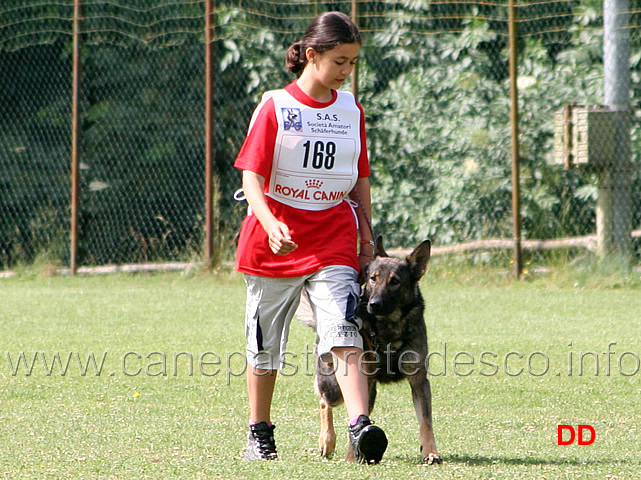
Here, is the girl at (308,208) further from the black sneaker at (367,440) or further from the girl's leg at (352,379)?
the black sneaker at (367,440)

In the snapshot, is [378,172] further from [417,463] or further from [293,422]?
[417,463]

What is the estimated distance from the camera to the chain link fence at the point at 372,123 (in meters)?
11.7

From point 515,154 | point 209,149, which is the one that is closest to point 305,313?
point 515,154

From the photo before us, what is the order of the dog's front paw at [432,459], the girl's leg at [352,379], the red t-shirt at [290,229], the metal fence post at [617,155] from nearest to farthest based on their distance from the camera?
1. the girl's leg at [352,379]
2. the dog's front paw at [432,459]
3. the red t-shirt at [290,229]
4. the metal fence post at [617,155]

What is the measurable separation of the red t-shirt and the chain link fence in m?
7.26

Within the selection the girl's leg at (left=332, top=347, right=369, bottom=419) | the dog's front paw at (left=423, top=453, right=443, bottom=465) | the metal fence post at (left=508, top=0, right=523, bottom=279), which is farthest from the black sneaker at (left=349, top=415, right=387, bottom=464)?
Answer: the metal fence post at (left=508, top=0, right=523, bottom=279)

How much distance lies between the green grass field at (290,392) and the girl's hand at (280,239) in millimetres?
880

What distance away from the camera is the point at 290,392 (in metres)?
6.04

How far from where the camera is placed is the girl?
4.14 meters

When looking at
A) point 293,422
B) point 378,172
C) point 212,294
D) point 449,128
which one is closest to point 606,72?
point 449,128

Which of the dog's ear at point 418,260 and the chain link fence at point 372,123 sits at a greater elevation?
the chain link fence at point 372,123

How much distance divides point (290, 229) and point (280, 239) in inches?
15.8

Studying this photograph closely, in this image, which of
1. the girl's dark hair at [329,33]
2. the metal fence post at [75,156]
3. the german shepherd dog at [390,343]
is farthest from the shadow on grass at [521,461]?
the metal fence post at [75,156]

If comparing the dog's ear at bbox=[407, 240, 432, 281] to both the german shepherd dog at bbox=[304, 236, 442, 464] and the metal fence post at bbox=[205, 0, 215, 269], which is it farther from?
the metal fence post at bbox=[205, 0, 215, 269]
